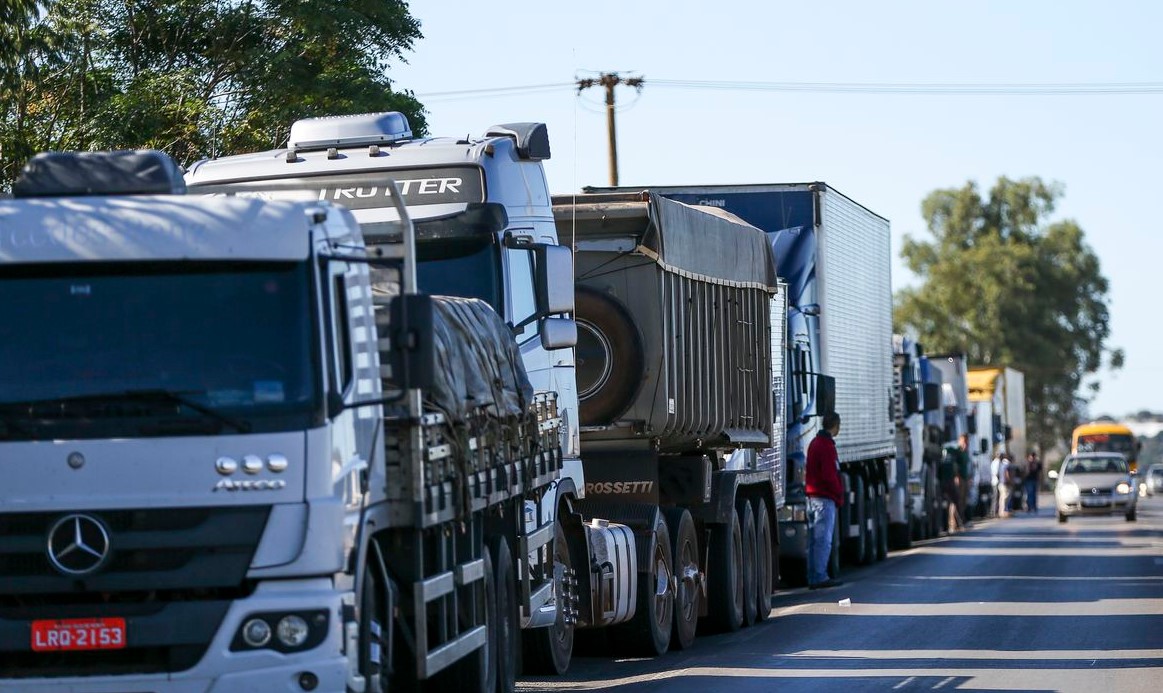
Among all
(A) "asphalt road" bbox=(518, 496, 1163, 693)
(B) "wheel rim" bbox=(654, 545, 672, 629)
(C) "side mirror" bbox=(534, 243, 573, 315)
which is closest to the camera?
(C) "side mirror" bbox=(534, 243, 573, 315)

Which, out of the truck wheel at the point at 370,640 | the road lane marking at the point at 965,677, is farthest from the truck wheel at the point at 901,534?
the truck wheel at the point at 370,640

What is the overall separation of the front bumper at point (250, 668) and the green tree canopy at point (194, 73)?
39.8ft

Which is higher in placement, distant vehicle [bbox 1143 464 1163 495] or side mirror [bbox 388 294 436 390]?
side mirror [bbox 388 294 436 390]

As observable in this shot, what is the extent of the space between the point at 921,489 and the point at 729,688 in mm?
23621

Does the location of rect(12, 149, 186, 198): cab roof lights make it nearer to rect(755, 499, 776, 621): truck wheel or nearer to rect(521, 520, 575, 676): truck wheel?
rect(521, 520, 575, 676): truck wheel

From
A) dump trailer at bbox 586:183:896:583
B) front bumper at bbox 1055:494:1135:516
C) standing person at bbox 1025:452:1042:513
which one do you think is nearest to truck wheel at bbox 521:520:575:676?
dump trailer at bbox 586:183:896:583

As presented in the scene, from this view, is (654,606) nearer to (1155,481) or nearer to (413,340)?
(413,340)

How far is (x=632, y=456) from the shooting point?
1516 centimetres

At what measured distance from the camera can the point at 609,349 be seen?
1470 cm

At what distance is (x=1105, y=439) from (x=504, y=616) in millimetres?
77226

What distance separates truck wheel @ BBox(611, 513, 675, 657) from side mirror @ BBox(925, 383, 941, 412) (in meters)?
20.6

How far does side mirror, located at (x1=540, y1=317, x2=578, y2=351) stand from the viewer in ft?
39.4

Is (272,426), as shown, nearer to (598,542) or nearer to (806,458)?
(598,542)

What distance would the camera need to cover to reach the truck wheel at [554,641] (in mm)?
12859
